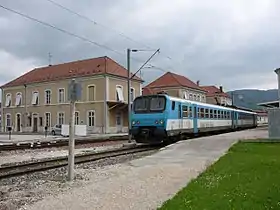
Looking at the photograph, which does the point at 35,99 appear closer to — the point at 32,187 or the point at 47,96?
the point at 47,96

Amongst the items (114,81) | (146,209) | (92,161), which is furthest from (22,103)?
Answer: (146,209)

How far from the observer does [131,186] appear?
8781 millimetres

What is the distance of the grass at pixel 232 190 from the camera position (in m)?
6.32

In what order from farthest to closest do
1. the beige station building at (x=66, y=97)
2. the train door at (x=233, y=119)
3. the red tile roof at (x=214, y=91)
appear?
the red tile roof at (x=214, y=91) → the beige station building at (x=66, y=97) → the train door at (x=233, y=119)

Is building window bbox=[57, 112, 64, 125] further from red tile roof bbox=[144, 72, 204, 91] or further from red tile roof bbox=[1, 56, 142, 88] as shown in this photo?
red tile roof bbox=[144, 72, 204, 91]

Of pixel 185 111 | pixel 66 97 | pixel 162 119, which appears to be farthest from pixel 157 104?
pixel 66 97

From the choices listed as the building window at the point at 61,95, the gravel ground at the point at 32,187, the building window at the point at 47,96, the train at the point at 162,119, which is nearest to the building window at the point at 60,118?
the building window at the point at 61,95

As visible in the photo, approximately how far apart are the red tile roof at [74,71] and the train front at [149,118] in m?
28.7

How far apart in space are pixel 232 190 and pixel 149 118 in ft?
46.5

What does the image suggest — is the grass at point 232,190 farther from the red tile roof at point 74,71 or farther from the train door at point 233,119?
the red tile roof at point 74,71

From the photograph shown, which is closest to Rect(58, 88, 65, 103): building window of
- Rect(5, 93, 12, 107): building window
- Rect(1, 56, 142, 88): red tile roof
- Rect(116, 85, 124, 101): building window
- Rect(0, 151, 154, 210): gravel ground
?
Rect(1, 56, 142, 88): red tile roof

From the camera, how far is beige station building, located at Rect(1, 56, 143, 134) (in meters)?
51.0

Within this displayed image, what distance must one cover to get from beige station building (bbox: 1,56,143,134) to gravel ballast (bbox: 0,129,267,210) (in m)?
34.6

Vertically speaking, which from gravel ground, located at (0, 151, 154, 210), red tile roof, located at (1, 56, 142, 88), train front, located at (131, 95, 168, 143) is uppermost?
red tile roof, located at (1, 56, 142, 88)
